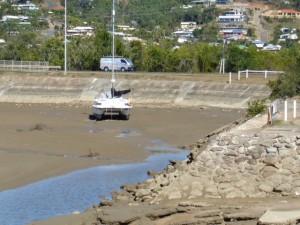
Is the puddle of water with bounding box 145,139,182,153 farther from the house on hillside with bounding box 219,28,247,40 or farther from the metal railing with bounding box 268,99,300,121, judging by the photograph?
the house on hillside with bounding box 219,28,247,40

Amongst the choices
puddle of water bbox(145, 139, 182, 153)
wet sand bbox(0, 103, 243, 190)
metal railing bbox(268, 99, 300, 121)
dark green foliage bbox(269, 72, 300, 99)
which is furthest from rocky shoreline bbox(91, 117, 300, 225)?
dark green foliage bbox(269, 72, 300, 99)

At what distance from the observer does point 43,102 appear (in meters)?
68.4

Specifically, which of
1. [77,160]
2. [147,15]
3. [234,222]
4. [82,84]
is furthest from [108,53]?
[147,15]

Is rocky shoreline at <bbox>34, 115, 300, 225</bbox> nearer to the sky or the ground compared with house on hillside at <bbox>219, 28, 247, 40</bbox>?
nearer to the ground

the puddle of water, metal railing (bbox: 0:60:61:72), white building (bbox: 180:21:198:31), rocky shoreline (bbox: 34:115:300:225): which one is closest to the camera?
rocky shoreline (bbox: 34:115:300:225)

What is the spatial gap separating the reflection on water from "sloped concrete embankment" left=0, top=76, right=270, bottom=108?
25939mm

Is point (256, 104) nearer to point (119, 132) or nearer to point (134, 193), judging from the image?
point (119, 132)

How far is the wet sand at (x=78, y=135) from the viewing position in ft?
124

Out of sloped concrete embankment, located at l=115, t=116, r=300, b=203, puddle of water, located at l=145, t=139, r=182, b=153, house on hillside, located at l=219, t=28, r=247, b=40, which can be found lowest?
puddle of water, located at l=145, t=139, r=182, b=153

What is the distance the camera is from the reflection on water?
2752 centimetres

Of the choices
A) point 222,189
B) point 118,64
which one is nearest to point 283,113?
point 222,189

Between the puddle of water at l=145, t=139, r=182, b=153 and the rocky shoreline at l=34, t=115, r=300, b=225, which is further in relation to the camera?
the puddle of water at l=145, t=139, r=182, b=153

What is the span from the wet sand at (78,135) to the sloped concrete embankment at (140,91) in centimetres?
250

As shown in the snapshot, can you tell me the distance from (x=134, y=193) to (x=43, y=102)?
41.8 meters
